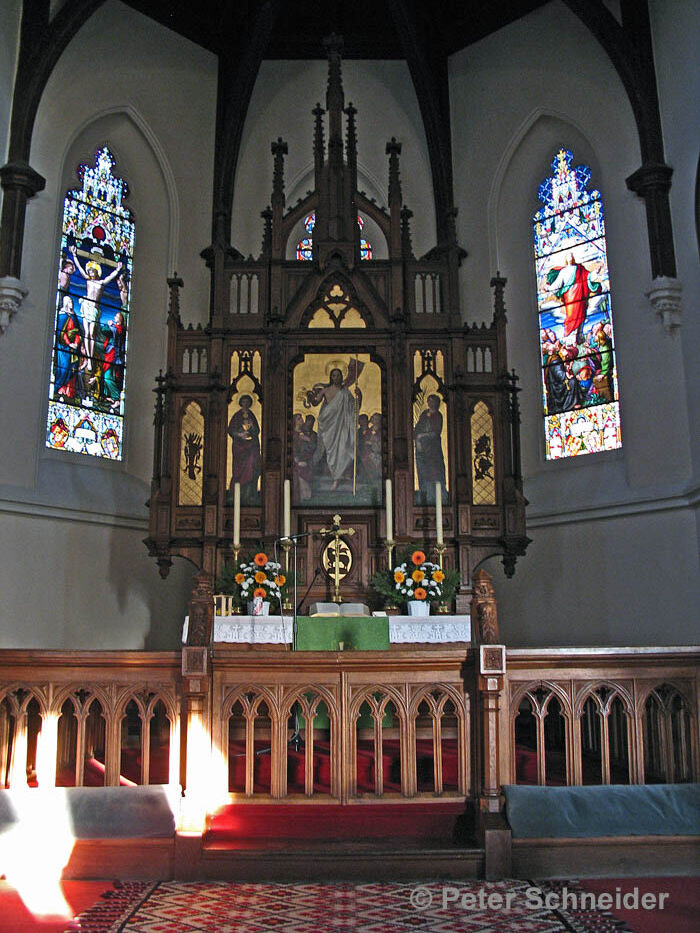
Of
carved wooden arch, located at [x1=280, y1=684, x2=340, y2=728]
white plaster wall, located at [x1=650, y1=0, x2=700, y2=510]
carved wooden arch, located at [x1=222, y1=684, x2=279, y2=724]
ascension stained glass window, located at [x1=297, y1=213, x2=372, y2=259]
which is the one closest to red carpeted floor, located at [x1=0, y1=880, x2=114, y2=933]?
carved wooden arch, located at [x1=222, y1=684, x2=279, y2=724]

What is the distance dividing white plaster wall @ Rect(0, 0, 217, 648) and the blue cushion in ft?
22.1

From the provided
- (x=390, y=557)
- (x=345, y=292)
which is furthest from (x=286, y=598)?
(x=345, y=292)

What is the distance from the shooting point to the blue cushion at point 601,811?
5648 millimetres

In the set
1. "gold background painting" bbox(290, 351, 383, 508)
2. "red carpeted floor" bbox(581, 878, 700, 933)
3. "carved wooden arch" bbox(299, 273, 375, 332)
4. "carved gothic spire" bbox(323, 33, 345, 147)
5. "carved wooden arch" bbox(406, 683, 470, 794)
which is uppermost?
"carved gothic spire" bbox(323, 33, 345, 147)

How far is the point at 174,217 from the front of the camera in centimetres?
1312

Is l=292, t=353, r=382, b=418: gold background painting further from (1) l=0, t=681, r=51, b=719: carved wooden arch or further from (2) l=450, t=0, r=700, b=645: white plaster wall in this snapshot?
(1) l=0, t=681, r=51, b=719: carved wooden arch

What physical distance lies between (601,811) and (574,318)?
25.6ft

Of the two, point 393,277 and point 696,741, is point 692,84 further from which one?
point 696,741

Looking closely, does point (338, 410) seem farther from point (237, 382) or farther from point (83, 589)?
point (83, 589)

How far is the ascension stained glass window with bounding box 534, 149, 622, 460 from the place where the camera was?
462 inches

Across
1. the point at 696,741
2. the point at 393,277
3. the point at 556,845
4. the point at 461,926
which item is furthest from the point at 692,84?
the point at 461,926

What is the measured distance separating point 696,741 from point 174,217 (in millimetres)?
10145

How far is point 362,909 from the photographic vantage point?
488cm

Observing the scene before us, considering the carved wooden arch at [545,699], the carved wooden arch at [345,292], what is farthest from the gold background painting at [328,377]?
the carved wooden arch at [545,699]
